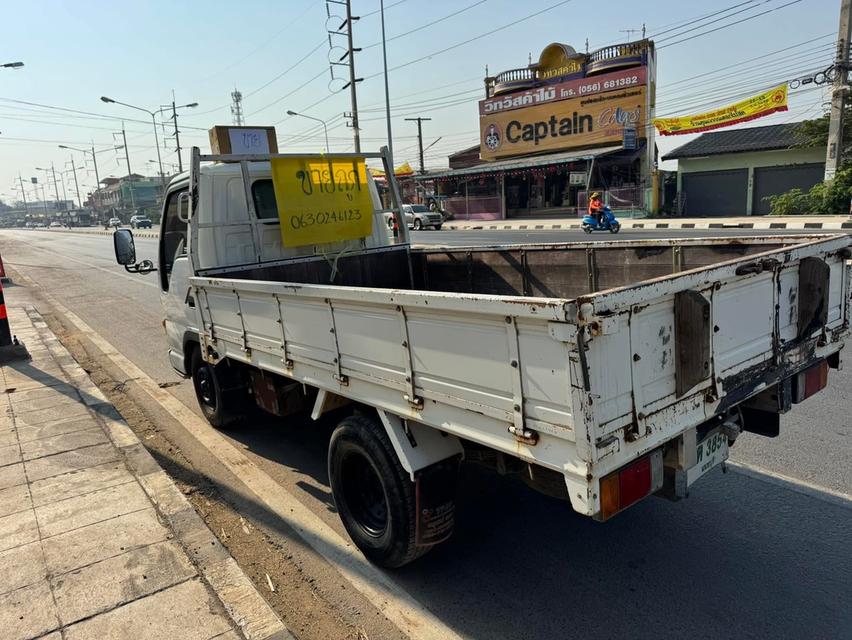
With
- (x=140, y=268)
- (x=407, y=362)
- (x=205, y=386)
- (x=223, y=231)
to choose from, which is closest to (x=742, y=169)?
(x=140, y=268)

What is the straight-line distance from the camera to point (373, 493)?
3.51 metres

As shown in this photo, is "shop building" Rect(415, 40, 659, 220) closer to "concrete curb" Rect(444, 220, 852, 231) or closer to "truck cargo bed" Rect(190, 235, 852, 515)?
"concrete curb" Rect(444, 220, 852, 231)

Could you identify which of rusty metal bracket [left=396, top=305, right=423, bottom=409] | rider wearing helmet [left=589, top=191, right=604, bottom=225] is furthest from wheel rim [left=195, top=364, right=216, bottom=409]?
rider wearing helmet [left=589, top=191, right=604, bottom=225]

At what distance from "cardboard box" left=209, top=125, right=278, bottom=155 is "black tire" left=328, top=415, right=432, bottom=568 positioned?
3.72m

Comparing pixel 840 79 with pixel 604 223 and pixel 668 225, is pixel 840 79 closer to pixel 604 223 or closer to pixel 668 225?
pixel 668 225

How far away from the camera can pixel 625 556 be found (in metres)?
3.35

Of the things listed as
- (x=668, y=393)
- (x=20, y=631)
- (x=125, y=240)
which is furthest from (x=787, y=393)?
(x=125, y=240)

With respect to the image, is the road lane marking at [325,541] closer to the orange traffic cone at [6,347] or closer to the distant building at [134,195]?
the orange traffic cone at [6,347]

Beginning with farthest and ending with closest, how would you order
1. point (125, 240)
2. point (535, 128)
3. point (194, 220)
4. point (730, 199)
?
point (535, 128) < point (730, 199) < point (125, 240) < point (194, 220)

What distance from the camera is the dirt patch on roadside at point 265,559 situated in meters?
2.96

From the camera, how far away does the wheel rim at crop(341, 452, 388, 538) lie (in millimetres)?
3420

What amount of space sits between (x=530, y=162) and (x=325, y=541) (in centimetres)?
3287

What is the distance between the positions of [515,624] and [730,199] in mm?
30590

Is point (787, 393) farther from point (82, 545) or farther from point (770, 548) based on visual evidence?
point (82, 545)
